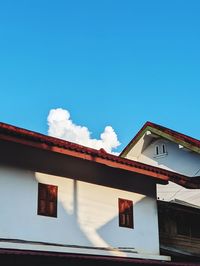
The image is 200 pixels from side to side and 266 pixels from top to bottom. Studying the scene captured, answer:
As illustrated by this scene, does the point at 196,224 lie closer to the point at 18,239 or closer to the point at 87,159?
the point at 87,159

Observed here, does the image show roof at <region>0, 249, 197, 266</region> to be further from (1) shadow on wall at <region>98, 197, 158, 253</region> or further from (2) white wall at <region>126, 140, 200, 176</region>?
(2) white wall at <region>126, 140, 200, 176</region>

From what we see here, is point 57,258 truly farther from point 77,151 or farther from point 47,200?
point 77,151

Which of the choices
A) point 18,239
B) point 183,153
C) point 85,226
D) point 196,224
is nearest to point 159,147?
point 183,153

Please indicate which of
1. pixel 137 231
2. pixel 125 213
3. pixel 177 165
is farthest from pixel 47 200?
pixel 177 165

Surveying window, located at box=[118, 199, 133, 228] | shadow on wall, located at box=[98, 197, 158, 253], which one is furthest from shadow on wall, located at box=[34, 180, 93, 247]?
window, located at box=[118, 199, 133, 228]

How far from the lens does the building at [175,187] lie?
17000 millimetres

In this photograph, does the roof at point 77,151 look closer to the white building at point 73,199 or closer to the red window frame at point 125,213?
the white building at point 73,199

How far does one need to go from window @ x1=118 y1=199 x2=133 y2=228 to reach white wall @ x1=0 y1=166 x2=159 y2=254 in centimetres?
16

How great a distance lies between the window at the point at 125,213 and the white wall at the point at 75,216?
0.16 meters

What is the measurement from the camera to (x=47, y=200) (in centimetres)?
1306

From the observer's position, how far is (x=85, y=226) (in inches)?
541

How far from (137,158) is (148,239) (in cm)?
858

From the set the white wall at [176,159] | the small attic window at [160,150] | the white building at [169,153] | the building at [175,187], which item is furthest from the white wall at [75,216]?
the small attic window at [160,150]

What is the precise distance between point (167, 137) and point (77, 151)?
9.46 m
